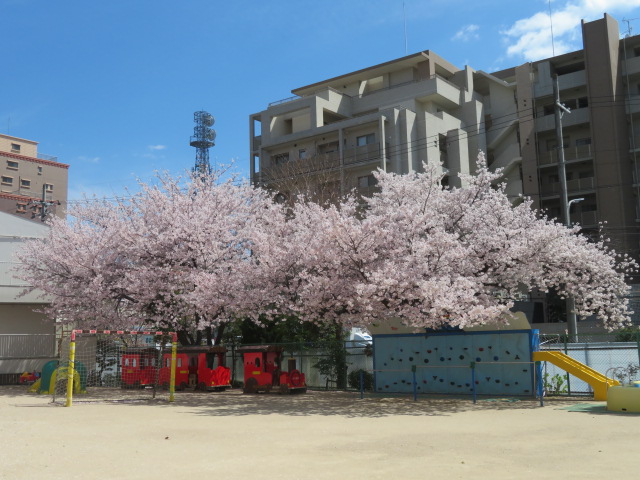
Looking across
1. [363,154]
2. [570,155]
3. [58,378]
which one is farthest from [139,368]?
[570,155]

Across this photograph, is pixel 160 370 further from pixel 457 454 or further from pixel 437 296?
pixel 457 454

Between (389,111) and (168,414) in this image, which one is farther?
(389,111)

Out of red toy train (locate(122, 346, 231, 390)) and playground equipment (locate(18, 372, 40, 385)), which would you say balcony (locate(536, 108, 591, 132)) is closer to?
red toy train (locate(122, 346, 231, 390))

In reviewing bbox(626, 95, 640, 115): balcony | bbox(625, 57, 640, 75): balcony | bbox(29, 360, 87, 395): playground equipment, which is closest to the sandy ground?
bbox(29, 360, 87, 395): playground equipment

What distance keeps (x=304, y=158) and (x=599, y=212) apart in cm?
2378

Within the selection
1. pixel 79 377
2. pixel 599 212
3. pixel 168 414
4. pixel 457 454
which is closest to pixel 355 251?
pixel 168 414

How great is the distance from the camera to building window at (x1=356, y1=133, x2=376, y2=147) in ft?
172

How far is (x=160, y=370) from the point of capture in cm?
2564

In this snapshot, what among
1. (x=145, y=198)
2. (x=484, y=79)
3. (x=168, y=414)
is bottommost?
(x=168, y=414)

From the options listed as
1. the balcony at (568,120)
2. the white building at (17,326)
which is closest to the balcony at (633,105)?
the balcony at (568,120)

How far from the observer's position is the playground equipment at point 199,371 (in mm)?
24531

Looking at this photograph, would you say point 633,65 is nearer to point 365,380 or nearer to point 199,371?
point 365,380

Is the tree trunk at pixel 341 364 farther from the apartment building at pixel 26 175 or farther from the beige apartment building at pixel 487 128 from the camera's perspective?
the apartment building at pixel 26 175

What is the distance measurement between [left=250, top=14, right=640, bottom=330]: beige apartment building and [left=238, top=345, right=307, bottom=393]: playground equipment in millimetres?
18048
